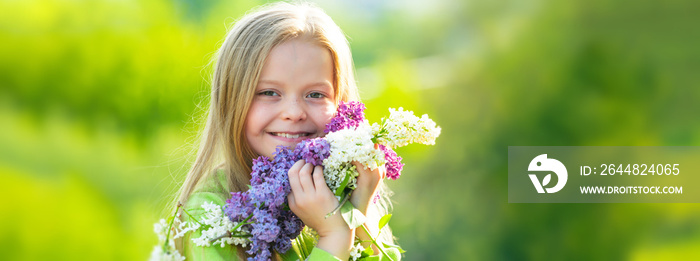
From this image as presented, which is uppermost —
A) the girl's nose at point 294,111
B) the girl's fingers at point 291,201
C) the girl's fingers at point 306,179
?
the girl's nose at point 294,111

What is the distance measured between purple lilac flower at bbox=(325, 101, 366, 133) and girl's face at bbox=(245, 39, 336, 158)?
0.05 meters

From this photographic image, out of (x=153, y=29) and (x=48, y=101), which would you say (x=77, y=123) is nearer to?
(x=48, y=101)

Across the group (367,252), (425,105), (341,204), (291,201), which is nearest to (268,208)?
(291,201)

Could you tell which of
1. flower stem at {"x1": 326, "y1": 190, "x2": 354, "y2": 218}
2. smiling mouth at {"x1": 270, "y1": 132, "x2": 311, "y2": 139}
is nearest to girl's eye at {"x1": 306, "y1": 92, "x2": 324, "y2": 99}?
smiling mouth at {"x1": 270, "y1": 132, "x2": 311, "y2": 139}

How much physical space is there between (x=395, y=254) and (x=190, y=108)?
4.26m

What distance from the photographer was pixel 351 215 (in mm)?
1421

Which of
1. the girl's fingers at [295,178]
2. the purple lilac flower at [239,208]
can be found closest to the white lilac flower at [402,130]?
the girl's fingers at [295,178]

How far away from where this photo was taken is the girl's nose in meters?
1.59

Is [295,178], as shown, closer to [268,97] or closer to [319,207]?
[319,207]

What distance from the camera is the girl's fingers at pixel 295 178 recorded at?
4.63ft

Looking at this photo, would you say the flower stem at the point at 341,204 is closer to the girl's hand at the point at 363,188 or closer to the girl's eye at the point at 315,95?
the girl's hand at the point at 363,188

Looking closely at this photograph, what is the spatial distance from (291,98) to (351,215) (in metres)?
0.38

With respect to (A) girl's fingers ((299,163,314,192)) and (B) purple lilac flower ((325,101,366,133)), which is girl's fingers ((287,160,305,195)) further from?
(B) purple lilac flower ((325,101,366,133))

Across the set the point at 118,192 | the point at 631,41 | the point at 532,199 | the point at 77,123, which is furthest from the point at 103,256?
the point at 631,41
